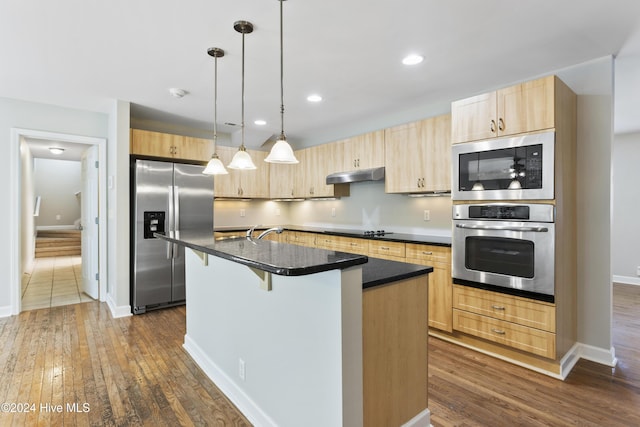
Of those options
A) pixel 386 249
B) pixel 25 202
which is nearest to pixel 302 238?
pixel 386 249

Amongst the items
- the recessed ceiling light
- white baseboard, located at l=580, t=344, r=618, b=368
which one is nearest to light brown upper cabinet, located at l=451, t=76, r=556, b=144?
the recessed ceiling light

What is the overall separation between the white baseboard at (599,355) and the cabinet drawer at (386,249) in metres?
1.67

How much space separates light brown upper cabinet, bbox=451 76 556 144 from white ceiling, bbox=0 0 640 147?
303 millimetres

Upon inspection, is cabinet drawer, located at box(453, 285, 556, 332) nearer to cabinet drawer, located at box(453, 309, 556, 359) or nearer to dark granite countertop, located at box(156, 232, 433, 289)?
cabinet drawer, located at box(453, 309, 556, 359)

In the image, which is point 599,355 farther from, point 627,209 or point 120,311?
point 120,311

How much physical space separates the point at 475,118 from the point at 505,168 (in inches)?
20.0

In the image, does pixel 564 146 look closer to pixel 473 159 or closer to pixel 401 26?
pixel 473 159

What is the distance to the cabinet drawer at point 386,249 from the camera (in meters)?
3.47

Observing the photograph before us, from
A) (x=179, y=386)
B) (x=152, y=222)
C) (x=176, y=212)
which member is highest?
(x=176, y=212)

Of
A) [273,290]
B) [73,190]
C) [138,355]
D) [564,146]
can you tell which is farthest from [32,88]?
[73,190]

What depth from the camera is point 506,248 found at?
2.66 m

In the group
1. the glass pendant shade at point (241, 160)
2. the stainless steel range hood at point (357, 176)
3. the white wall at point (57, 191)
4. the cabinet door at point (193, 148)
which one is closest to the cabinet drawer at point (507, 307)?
the stainless steel range hood at point (357, 176)

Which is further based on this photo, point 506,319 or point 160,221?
point 160,221

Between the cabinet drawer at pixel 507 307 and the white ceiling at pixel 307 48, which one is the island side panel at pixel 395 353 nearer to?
the cabinet drawer at pixel 507 307
